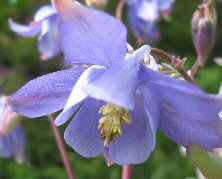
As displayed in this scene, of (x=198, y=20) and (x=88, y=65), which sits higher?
(x=88, y=65)

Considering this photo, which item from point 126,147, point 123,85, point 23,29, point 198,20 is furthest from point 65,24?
point 23,29

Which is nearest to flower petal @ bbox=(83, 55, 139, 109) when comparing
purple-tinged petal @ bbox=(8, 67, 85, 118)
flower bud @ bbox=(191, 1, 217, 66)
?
purple-tinged petal @ bbox=(8, 67, 85, 118)

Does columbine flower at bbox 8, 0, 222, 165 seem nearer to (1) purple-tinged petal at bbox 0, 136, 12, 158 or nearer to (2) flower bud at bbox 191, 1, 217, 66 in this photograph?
(2) flower bud at bbox 191, 1, 217, 66

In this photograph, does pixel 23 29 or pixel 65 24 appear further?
pixel 23 29

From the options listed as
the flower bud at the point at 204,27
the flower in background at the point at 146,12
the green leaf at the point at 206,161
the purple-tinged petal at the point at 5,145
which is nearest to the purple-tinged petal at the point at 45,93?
the green leaf at the point at 206,161

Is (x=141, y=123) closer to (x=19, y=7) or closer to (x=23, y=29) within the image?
(x=23, y=29)
